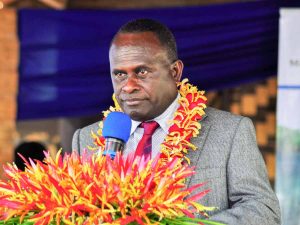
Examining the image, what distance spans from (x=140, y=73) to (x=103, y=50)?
2440 millimetres

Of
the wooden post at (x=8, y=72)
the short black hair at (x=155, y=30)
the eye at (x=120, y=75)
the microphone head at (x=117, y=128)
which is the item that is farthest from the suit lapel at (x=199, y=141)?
the wooden post at (x=8, y=72)

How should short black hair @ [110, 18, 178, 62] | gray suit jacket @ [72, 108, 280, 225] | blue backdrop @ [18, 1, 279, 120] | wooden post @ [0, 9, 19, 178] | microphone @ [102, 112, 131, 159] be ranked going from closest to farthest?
microphone @ [102, 112, 131, 159]
gray suit jacket @ [72, 108, 280, 225]
short black hair @ [110, 18, 178, 62]
blue backdrop @ [18, 1, 279, 120]
wooden post @ [0, 9, 19, 178]

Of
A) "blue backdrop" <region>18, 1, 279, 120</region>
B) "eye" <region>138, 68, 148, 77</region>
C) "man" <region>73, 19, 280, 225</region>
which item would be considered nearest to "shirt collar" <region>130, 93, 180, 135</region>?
"man" <region>73, 19, 280, 225</region>

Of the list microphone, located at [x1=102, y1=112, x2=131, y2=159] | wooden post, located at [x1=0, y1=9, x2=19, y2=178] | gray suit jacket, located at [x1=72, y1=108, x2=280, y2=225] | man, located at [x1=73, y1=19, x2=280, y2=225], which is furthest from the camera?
wooden post, located at [x1=0, y1=9, x2=19, y2=178]

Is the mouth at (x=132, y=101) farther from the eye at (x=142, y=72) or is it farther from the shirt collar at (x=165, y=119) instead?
the shirt collar at (x=165, y=119)

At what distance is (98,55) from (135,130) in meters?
2.27

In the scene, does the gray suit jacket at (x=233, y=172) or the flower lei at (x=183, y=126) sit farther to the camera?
the flower lei at (x=183, y=126)

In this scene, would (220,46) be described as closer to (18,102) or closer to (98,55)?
(98,55)

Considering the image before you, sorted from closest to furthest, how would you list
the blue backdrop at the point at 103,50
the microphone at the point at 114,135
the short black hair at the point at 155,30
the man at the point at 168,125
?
the microphone at the point at 114,135, the man at the point at 168,125, the short black hair at the point at 155,30, the blue backdrop at the point at 103,50

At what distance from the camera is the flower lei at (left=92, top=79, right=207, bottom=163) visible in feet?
7.45

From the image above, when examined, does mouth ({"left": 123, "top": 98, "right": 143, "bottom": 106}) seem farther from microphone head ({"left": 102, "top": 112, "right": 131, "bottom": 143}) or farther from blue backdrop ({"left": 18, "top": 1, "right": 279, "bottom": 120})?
blue backdrop ({"left": 18, "top": 1, "right": 279, "bottom": 120})

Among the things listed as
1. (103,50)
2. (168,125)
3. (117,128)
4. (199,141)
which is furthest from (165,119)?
(103,50)

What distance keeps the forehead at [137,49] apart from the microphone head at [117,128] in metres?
0.34

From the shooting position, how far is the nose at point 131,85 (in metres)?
2.10
